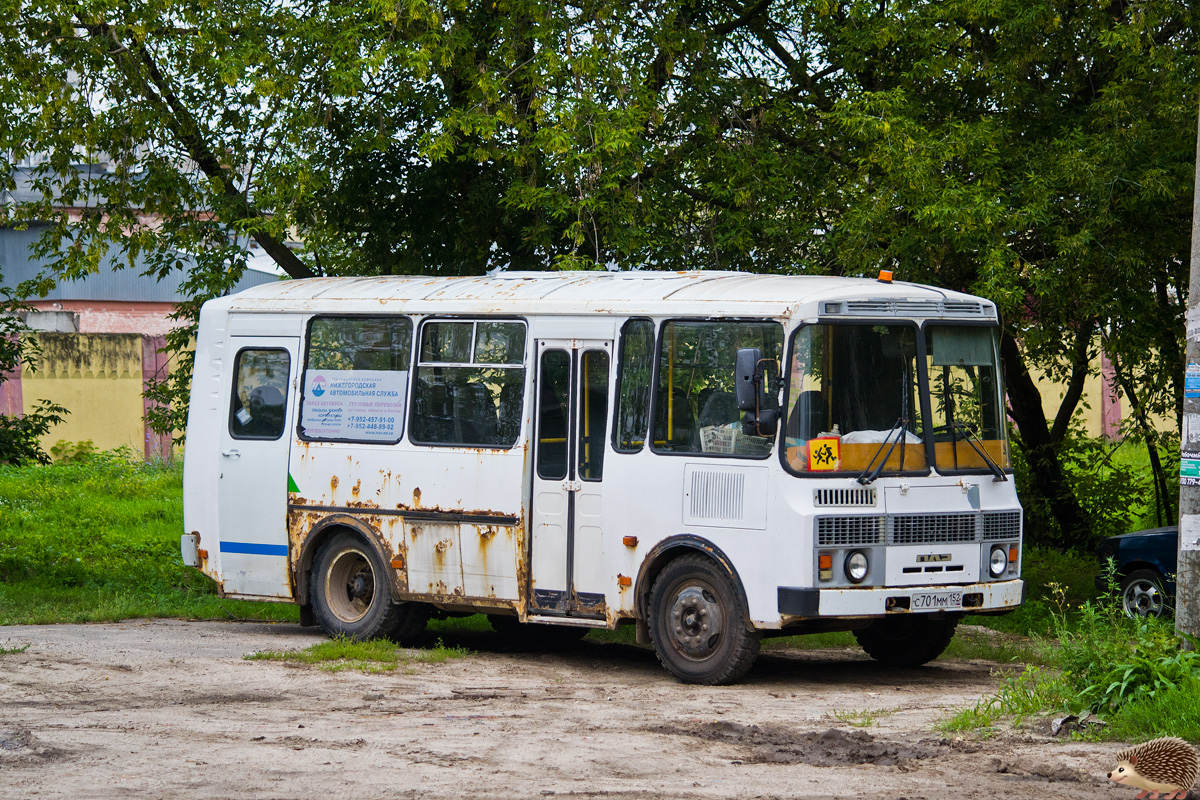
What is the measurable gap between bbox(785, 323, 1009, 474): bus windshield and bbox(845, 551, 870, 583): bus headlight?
54cm

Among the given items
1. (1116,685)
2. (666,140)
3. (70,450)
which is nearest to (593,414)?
(1116,685)

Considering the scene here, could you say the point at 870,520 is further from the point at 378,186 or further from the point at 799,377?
the point at 378,186

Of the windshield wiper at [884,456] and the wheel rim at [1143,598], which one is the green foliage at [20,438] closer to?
the windshield wiper at [884,456]

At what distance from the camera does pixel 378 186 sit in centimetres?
1589

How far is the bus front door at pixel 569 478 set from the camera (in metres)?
10.7

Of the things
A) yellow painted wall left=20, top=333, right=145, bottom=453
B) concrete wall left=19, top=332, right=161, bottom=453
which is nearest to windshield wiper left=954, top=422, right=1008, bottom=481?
concrete wall left=19, top=332, right=161, bottom=453

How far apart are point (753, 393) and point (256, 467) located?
16.0 ft

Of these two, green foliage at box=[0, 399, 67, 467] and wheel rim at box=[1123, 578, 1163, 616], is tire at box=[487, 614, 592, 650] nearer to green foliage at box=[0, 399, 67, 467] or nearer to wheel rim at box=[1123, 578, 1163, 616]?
wheel rim at box=[1123, 578, 1163, 616]

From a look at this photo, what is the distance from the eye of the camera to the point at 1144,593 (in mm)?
13625

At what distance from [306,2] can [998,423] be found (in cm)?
875

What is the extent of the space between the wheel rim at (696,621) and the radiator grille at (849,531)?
95cm

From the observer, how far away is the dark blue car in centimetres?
1339

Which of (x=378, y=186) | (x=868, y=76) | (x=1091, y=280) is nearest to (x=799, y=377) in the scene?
(x=1091, y=280)

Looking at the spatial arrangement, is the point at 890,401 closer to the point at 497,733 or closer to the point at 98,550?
the point at 497,733
